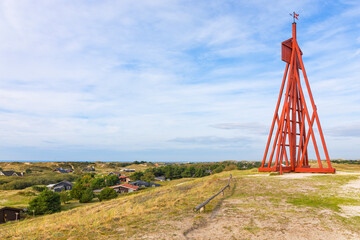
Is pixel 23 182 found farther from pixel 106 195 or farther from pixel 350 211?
pixel 350 211

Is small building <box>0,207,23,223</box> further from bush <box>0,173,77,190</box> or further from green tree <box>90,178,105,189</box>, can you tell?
bush <box>0,173,77,190</box>

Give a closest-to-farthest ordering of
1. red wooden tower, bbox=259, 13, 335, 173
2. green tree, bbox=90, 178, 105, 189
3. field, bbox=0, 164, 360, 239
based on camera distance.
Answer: field, bbox=0, 164, 360, 239 → red wooden tower, bbox=259, 13, 335, 173 → green tree, bbox=90, 178, 105, 189

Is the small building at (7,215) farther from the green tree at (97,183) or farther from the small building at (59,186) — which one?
the small building at (59,186)

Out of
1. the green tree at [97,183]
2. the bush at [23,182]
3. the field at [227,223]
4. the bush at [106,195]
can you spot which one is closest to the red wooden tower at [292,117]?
the field at [227,223]

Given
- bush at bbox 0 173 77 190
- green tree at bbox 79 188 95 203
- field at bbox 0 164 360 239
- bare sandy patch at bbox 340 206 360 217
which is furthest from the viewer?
bush at bbox 0 173 77 190

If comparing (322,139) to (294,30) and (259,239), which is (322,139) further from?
(259,239)

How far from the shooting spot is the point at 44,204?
126ft

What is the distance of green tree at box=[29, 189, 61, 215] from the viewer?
38.1 meters

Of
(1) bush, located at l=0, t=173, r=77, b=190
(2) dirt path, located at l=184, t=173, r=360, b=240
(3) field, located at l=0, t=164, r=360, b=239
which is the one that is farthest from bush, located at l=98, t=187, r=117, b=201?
(1) bush, located at l=0, t=173, r=77, b=190

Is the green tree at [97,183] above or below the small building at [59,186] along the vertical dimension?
above

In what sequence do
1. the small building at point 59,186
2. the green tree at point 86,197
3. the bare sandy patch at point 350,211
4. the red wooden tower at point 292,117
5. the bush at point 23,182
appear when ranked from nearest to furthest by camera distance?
the bare sandy patch at point 350,211
the red wooden tower at point 292,117
the green tree at point 86,197
the small building at point 59,186
the bush at point 23,182

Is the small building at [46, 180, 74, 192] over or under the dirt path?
under

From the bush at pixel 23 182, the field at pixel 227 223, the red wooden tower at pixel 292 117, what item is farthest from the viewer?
the bush at pixel 23 182

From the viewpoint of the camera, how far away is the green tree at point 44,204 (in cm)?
3809
